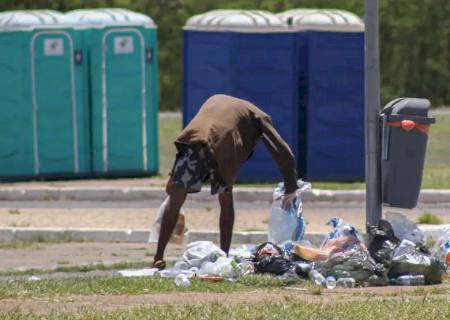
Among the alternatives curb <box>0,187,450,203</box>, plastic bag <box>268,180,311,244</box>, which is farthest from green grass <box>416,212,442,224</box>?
plastic bag <box>268,180,311,244</box>

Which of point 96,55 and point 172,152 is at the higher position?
point 96,55

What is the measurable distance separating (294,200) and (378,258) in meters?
1.03

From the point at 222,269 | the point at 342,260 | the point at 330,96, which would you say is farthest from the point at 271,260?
the point at 330,96

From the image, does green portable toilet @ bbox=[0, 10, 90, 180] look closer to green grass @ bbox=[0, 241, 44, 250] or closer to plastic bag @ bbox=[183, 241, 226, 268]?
green grass @ bbox=[0, 241, 44, 250]

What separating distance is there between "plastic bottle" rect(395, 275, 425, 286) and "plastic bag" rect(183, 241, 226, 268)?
1261 mm

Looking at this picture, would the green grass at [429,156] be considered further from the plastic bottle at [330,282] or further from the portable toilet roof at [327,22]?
the plastic bottle at [330,282]

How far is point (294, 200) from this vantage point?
11.4 meters

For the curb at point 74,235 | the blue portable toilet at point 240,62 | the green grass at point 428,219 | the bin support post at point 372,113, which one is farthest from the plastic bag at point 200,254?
the blue portable toilet at point 240,62

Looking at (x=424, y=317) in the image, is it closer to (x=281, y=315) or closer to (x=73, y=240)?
(x=281, y=315)

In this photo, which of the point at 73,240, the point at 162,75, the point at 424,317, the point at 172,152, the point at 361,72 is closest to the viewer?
the point at 424,317

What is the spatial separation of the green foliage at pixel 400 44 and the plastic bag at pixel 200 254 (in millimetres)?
16581

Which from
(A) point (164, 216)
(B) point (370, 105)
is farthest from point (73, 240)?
(B) point (370, 105)

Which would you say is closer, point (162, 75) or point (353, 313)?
point (353, 313)

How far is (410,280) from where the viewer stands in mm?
10336
